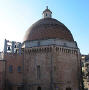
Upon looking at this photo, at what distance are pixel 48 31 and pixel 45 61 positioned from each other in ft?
16.1

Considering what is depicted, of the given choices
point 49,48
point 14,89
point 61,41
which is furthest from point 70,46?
point 14,89

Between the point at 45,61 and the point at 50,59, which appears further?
the point at 45,61

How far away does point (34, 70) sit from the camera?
82.7 ft

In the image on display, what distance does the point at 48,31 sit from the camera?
2659cm

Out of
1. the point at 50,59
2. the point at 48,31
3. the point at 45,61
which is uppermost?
the point at 48,31

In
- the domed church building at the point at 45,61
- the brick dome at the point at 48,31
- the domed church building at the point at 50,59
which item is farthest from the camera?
the brick dome at the point at 48,31

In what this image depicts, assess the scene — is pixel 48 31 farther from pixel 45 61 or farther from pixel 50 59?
pixel 45 61

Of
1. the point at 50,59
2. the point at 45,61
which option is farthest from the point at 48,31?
the point at 45,61

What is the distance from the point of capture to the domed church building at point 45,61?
953 inches

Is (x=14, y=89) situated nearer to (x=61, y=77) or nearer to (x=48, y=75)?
(x=48, y=75)

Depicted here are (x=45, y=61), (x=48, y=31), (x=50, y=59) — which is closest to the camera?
(x=50, y=59)

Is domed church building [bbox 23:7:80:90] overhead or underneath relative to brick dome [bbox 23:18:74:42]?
underneath

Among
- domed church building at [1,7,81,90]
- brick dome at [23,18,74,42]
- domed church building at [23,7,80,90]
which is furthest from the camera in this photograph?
brick dome at [23,18,74,42]

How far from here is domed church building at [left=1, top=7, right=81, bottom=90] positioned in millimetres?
24219
